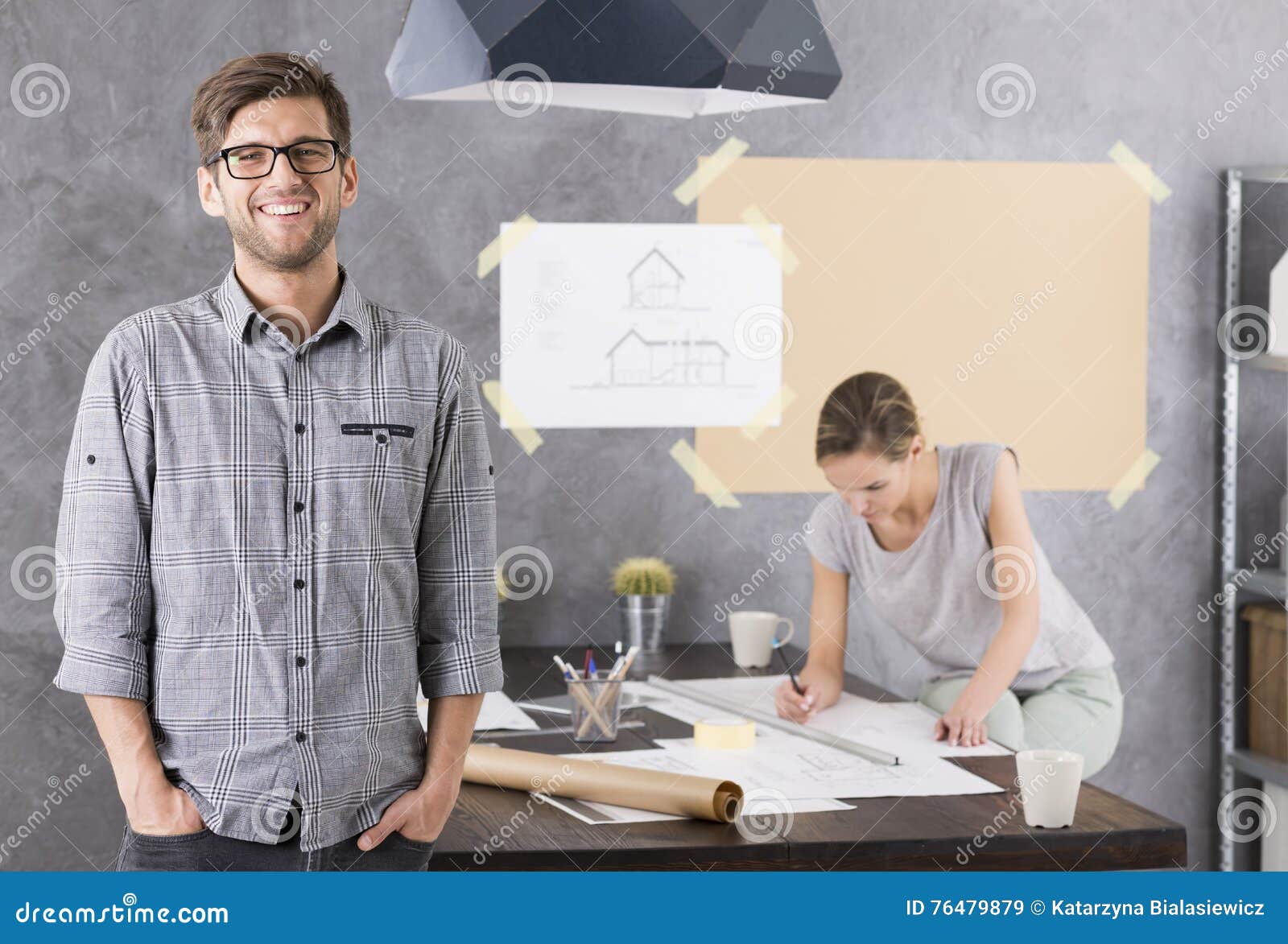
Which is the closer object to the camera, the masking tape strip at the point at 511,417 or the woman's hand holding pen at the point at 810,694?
the woman's hand holding pen at the point at 810,694

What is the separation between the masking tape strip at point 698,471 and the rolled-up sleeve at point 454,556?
1532mm

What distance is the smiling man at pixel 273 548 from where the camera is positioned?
1.23 meters

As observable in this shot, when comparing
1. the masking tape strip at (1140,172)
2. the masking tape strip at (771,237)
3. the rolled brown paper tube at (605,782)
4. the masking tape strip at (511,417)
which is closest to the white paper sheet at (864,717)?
the rolled brown paper tube at (605,782)

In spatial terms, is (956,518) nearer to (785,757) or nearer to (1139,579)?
(785,757)

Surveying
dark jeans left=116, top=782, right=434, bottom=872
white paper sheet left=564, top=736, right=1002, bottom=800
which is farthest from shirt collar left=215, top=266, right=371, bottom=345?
white paper sheet left=564, top=736, right=1002, bottom=800

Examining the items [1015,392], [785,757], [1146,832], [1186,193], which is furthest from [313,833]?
[1186,193]

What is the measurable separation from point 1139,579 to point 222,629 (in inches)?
92.6

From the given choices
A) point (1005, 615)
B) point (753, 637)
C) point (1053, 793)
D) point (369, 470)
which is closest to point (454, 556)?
point (369, 470)

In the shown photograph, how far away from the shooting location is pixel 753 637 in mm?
2660

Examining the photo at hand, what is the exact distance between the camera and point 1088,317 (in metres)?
3.00

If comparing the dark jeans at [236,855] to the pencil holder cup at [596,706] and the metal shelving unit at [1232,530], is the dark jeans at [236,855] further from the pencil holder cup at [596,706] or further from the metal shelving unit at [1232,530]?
the metal shelving unit at [1232,530]

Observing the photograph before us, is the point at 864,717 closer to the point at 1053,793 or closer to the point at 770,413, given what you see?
the point at 1053,793

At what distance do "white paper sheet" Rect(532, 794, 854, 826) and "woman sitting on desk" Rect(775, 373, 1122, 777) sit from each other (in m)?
0.55

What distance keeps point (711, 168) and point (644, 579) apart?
89 cm
